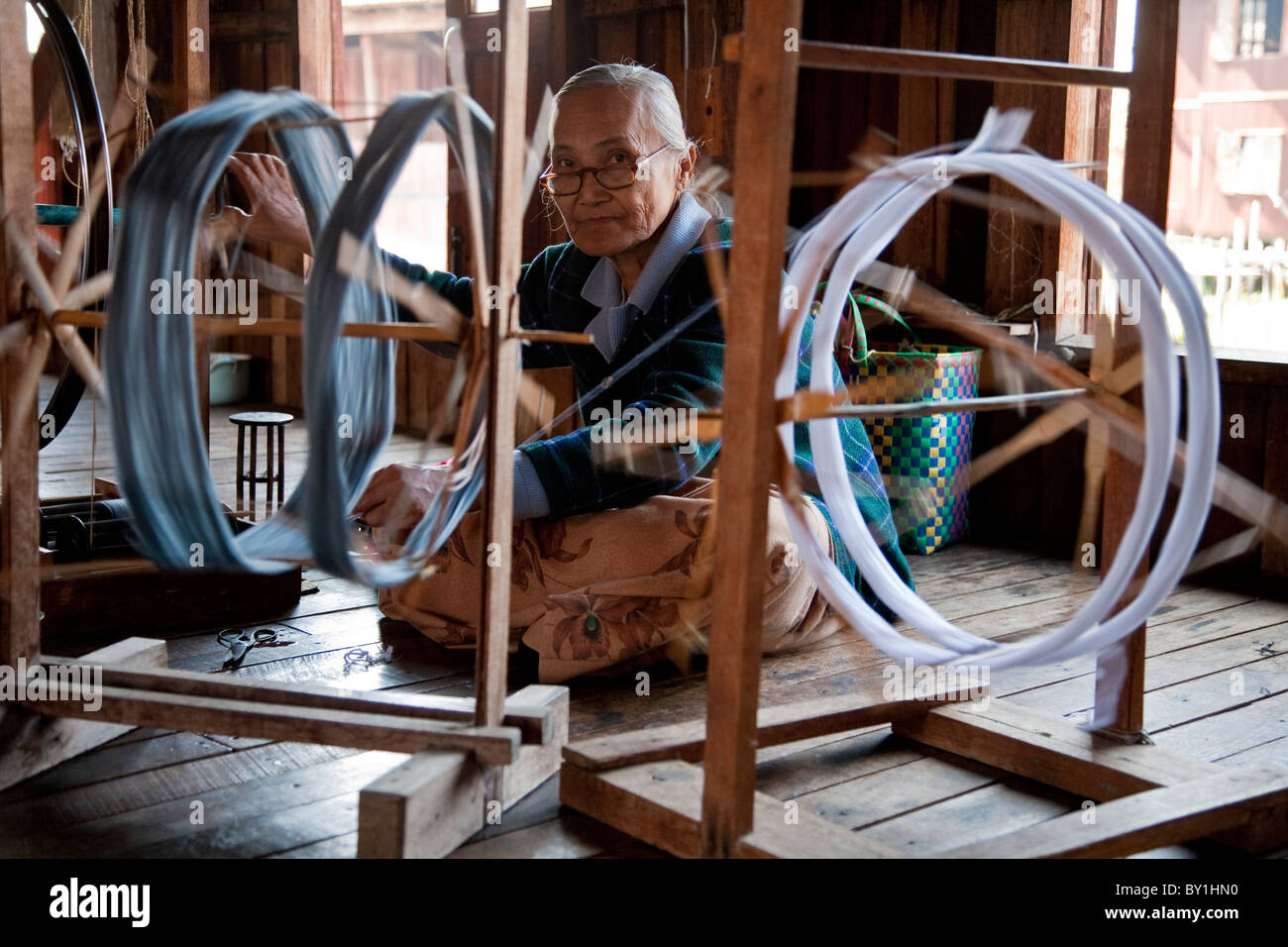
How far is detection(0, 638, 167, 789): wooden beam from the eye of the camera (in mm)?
1683

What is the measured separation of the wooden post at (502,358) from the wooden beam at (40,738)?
21.7 inches

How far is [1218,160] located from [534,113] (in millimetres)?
2351

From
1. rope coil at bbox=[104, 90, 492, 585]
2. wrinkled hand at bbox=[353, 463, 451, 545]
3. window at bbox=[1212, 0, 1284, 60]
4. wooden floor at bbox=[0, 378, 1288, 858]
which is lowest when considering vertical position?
wooden floor at bbox=[0, 378, 1288, 858]

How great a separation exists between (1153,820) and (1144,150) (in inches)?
32.6

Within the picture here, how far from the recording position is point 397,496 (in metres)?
2.04

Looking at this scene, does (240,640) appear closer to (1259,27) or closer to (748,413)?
(748,413)

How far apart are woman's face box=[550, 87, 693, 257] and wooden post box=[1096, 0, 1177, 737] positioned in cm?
79

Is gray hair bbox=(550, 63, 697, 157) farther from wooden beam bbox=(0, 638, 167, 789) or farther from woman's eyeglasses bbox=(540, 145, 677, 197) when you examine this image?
wooden beam bbox=(0, 638, 167, 789)

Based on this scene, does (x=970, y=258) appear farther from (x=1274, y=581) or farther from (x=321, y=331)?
(x=321, y=331)

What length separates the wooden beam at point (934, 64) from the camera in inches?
52.9

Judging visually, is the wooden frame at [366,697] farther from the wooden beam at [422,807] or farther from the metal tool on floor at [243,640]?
the metal tool on floor at [243,640]

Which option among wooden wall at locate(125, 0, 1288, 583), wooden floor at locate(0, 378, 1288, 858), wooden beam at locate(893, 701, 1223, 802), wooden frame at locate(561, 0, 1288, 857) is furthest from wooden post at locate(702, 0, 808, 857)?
wooden wall at locate(125, 0, 1288, 583)

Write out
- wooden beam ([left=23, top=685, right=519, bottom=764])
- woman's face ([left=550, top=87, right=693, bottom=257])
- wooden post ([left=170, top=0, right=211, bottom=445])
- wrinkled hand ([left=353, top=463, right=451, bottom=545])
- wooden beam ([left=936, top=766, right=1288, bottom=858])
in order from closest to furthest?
wooden beam ([left=936, top=766, right=1288, bottom=858])
wooden beam ([left=23, top=685, right=519, bottom=764])
wrinkled hand ([left=353, top=463, right=451, bottom=545])
woman's face ([left=550, top=87, right=693, bottom=257])
wooden post ([left=170, top=0, right=211, bottom=445])

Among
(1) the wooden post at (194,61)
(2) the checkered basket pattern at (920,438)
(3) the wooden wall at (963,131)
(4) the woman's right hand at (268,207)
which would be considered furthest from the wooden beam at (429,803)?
(3) the wooden wall at (963,131)
